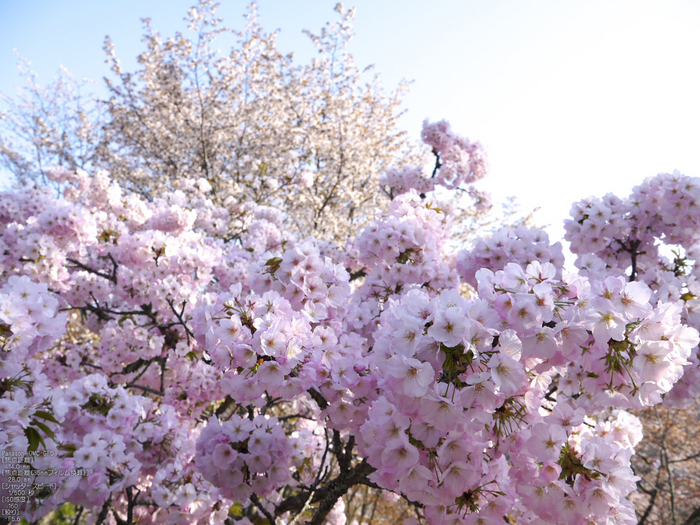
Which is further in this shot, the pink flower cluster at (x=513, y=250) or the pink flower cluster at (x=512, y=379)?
the pink flower cluster at (x=513, y=250)

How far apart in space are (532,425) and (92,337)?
1100cm

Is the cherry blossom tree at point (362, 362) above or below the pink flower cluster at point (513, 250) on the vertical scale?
below

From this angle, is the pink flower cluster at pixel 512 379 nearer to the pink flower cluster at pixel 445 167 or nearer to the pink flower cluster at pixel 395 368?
the pink flower cluster at pixel 395 368

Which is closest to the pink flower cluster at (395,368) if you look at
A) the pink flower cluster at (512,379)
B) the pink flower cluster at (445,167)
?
the pink flower cluster at (512,379)

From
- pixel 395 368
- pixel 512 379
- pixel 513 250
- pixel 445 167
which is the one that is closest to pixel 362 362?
pixel 395 368

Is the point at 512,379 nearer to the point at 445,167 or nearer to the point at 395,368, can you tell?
the point at 395,368

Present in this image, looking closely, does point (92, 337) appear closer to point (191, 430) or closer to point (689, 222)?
point (191, 430)

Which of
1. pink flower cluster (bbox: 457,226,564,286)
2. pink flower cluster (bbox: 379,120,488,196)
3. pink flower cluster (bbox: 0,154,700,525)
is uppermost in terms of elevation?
pink flower cluster (bbox: 379,120,488,196)

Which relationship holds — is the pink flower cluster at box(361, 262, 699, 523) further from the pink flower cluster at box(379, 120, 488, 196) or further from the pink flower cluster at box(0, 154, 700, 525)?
the pink flower cluster at box(379, 120, 488, 196)

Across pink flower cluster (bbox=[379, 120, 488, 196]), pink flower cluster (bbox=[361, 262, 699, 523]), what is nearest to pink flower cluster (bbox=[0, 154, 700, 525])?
pink flower cluster (bbox=[361, 262, 699, 523])

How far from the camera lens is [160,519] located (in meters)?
3.30

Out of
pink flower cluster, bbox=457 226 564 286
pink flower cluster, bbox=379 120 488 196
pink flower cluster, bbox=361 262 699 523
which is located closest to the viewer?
pink flower cluster, bbox=361 262 699 523

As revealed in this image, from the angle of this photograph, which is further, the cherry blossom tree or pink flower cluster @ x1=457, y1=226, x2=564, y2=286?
pink flower cluster @ x1=457, y1=226, x2=564, y2=286

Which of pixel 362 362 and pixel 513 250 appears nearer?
pixel 362 362
